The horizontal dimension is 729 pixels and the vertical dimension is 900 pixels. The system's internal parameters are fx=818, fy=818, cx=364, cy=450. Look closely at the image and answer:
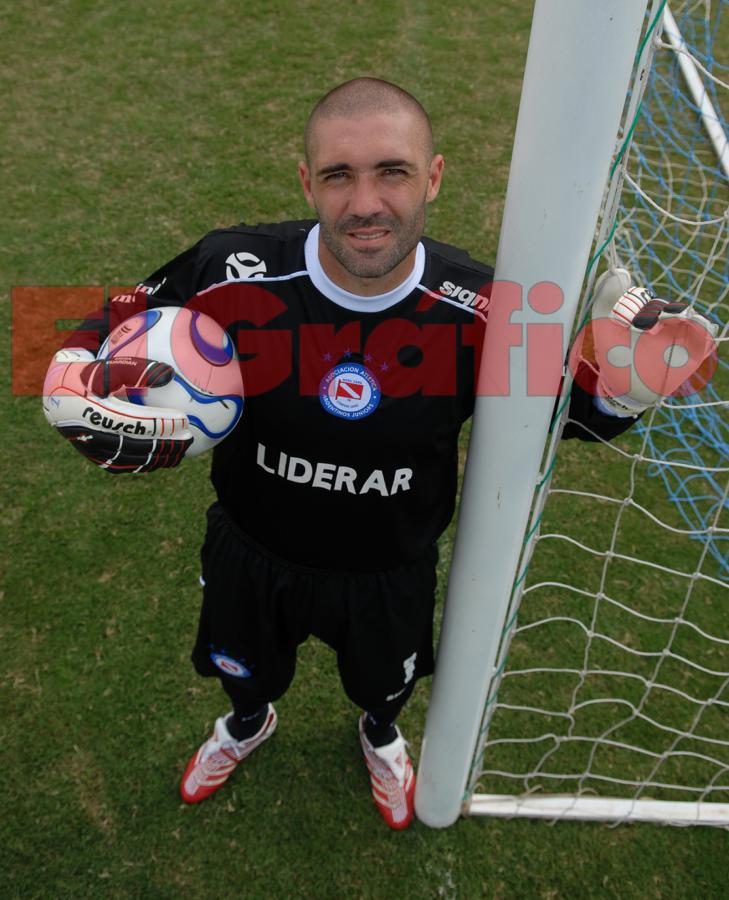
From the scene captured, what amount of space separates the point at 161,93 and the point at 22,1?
178 cm

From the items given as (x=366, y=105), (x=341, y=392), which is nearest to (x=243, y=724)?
(x=341, y=392)

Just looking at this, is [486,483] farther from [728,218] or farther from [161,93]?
[161,93]

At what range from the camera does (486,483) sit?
1.76m

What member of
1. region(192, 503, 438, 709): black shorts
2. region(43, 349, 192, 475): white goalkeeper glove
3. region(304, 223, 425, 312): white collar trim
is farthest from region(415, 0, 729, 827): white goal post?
region(43, 349, 192, 475): white goalkeeper glove

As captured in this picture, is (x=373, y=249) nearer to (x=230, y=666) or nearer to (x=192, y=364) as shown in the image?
(x=192, y=364)

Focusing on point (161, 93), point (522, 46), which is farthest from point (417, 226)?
point (522, 46)

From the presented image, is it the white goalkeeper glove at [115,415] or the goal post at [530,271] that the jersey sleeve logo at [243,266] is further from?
the goal post at [530,271]

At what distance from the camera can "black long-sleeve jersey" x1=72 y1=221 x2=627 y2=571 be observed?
5.71ft

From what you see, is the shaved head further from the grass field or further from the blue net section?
the grass field

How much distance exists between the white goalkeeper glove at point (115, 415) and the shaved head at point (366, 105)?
22.6 inches

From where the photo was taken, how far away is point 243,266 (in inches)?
70.7

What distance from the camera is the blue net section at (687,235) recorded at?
3.55 m

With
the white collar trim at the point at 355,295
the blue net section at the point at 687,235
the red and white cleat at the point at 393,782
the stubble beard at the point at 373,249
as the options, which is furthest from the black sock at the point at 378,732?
the stubble beard at the point at 373,249

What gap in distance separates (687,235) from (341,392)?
3.66 m
